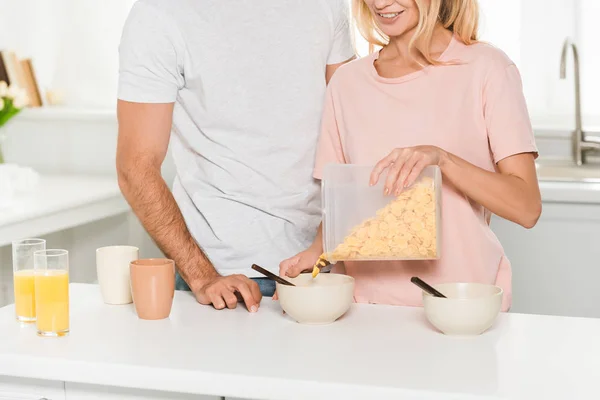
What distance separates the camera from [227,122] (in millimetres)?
1887

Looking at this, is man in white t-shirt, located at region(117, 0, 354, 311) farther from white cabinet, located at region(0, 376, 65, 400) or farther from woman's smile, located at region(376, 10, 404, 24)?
white cabinet, located at region(0, 376, 65, 400)

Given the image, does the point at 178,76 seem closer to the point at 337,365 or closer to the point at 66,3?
the point at 337,365

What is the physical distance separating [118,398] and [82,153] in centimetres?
223

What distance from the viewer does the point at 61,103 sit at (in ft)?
11.7

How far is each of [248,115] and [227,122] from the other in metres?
0.05

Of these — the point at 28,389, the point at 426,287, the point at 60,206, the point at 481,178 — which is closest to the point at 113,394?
the point at 28,389

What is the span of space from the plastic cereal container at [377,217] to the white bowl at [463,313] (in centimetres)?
11

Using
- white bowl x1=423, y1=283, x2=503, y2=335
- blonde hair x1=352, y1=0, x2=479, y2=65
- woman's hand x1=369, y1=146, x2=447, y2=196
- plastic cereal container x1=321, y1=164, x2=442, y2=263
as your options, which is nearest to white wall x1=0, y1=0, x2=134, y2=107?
blonde hair x1=352, y1=0, x2=479, y2=65

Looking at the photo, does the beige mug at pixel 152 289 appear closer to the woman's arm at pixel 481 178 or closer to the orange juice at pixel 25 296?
the orange juice at pixel 25 296

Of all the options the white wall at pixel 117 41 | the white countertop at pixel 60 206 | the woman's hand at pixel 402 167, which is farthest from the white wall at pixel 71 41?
the woman's hand at pixel 402 167

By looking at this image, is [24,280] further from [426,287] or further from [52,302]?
[426,287]

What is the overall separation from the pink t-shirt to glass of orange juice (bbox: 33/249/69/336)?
59 centimetres

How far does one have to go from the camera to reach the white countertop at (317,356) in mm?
1202

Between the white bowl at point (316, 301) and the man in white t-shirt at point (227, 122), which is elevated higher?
the man in white t-shirt at point (227, 122)
